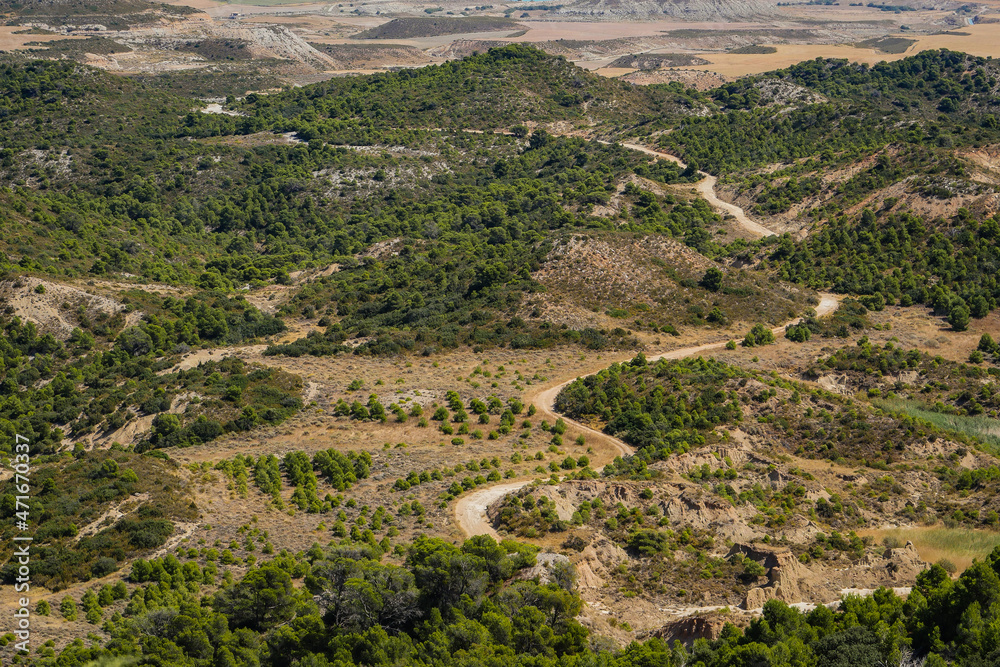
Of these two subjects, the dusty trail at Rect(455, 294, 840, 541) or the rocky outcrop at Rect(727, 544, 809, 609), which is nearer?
the rocky outcrop at Rect(727, 544, 809, 609)

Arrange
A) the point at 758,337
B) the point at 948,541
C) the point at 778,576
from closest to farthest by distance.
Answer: the point at 778,576 < the point at 948,541 < the point at 758,337

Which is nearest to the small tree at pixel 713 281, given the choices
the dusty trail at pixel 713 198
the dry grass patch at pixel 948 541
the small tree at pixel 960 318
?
the small tree at pixel 960 318

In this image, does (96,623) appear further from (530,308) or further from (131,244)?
(131,244)

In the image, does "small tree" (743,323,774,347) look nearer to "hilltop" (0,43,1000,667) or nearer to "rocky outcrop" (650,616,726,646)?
"hilltop" (0,43,1000,667)

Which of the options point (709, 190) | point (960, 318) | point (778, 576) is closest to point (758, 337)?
point (960, 318)

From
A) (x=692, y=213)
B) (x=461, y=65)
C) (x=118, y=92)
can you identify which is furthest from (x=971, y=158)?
(x=118, y=92)

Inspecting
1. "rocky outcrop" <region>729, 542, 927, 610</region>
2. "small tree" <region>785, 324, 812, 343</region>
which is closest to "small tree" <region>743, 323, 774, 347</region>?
"small tree" <region>785, 324, 812, 343</region>

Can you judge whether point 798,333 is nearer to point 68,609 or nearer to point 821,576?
point 821,576

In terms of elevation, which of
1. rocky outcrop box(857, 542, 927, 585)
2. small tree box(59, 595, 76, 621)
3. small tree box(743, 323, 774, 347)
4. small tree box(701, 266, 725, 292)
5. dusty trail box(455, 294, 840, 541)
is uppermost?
small tree box(701, 266, 725, 292)
